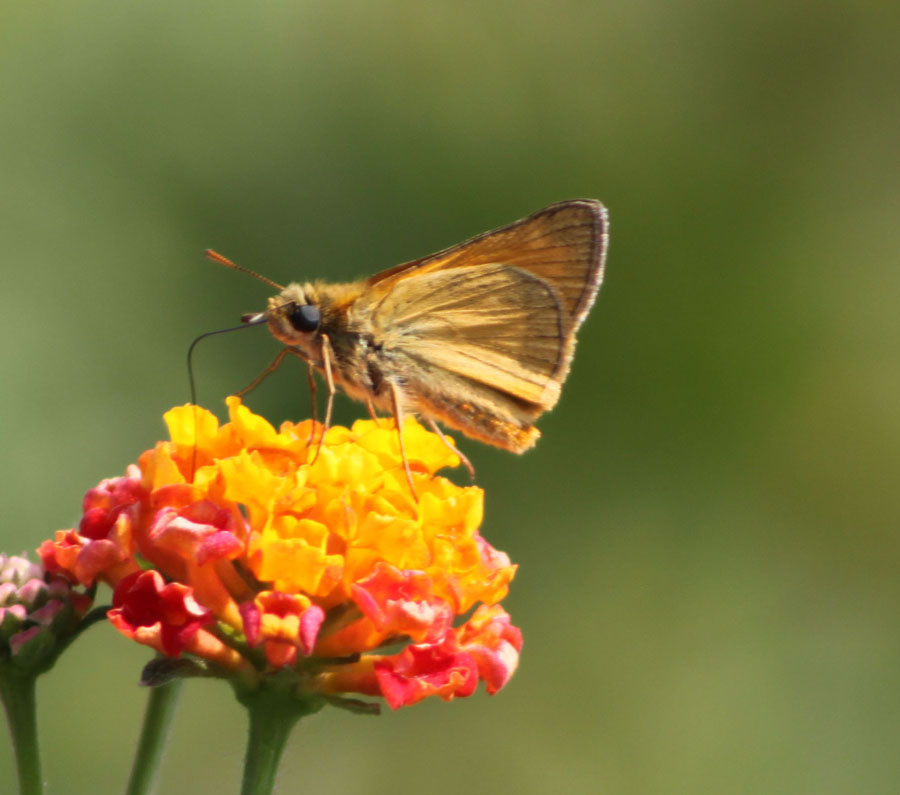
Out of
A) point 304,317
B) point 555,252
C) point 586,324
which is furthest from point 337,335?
point 586,324

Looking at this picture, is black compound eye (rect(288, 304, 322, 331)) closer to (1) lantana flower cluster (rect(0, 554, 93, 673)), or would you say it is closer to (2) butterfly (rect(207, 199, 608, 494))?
(2) butterfly (rect(207, 199, 608, 494))

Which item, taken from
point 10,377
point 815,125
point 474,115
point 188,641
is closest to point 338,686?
point 188,641

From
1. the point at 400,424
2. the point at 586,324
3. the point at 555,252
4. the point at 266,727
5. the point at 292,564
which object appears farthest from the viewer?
the point at 586,324

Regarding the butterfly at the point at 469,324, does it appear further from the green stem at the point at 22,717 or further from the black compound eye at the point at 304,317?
the green stem at the point at 22,717

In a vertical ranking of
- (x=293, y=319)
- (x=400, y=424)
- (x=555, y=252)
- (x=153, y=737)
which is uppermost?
(x=555, y=252)

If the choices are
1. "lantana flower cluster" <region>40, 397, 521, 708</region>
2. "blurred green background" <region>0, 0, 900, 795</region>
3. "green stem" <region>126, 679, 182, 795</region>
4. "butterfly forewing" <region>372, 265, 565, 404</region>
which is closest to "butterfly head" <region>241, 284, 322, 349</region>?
"butterfly forewing" <region>372, 265, 565, 404</region>

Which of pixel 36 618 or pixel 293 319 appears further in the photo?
pixel 293 319

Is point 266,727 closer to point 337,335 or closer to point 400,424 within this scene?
point 400,424
